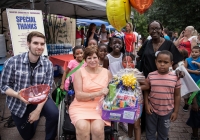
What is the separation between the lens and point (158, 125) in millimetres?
2365

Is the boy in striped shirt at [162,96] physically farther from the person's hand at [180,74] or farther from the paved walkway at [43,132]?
the paved walkway at [43,132]

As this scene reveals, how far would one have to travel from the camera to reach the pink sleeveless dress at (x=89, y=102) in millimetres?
2178

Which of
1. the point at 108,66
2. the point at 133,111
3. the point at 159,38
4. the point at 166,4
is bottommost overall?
the point at 133,111

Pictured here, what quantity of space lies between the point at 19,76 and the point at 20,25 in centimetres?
174

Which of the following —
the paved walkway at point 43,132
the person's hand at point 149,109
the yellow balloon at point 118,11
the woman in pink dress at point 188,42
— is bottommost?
Answer: the paved walkway at point 43,132

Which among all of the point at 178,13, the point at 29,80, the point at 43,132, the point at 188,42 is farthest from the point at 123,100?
the point at 178,13

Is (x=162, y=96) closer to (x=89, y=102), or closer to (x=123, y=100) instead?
(x=123, y=100)

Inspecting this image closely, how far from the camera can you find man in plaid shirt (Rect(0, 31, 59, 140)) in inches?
93.0

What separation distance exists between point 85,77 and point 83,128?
0.61 meters

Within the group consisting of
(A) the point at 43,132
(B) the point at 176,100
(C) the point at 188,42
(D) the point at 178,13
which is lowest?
(A) the point at 43,132

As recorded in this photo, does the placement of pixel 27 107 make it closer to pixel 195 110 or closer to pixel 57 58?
pixel 195 110

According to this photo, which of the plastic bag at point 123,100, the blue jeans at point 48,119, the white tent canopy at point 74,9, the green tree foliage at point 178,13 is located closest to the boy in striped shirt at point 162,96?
the plastic bag at point 123,100

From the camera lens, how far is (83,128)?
2.02 metres

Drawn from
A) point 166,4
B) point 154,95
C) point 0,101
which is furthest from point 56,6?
point 166,4
